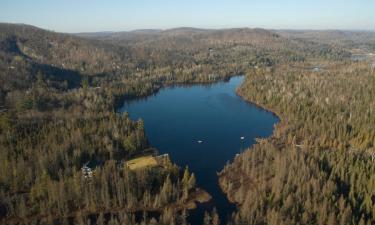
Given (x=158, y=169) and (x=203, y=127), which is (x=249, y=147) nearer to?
(x=203, y=127)

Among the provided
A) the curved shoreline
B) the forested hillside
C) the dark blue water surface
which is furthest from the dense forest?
the dark blue water surface

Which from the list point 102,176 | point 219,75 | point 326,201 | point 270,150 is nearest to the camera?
point 326,201

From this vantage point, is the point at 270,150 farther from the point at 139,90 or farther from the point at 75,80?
the point at 75,80

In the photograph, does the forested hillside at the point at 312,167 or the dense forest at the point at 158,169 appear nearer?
the forested hillside at the point at 312,167

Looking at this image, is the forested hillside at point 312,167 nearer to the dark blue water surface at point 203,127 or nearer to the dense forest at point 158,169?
the dense forest at point 158,169

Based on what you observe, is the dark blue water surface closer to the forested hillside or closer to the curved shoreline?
the curved shoreline

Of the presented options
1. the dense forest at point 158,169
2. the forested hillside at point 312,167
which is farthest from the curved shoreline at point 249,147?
the dense forest at point 158,169

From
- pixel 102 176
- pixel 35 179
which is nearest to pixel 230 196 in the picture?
pixel 102 176

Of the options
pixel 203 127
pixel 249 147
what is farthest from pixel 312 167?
pixel 203 127
